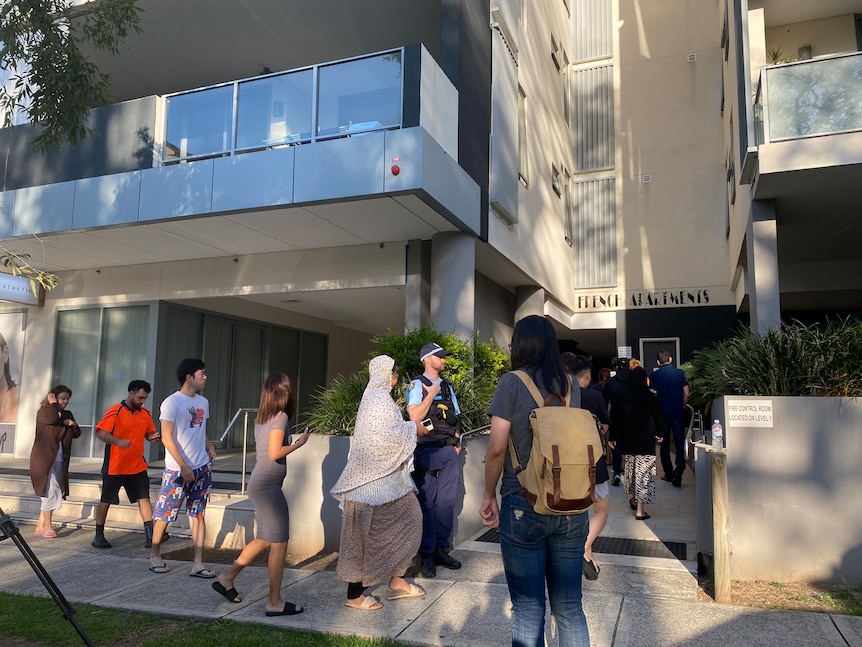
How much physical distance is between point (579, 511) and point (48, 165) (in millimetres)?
11397

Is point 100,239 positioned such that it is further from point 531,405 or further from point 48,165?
point 531,405

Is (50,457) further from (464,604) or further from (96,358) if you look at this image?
(96,358)

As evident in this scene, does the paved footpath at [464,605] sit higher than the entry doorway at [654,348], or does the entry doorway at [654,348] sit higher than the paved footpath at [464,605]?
the entry doorway at [654,348]

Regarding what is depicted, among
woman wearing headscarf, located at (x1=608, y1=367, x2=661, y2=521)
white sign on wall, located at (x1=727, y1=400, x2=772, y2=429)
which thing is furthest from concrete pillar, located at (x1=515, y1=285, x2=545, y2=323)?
white sign on wall, located at (x1=727, y1=400, x2=772, y2=429)

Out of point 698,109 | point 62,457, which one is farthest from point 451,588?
point 698,109

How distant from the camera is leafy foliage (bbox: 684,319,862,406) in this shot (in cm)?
571

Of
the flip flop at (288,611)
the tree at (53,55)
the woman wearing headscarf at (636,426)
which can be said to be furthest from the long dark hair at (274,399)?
the tree at (53,55)

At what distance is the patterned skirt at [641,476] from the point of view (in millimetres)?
7461

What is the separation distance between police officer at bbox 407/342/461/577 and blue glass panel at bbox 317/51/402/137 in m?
4.72

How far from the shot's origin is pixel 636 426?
24.3ft

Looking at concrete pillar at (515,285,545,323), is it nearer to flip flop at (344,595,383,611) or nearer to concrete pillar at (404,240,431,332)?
concrete pillar at (404,240,431,332)

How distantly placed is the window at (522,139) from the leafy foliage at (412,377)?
5.03m

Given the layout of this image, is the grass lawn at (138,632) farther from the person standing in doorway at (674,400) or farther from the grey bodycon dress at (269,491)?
the person standing in doorway at (674,400)

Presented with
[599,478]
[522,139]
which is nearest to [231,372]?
[522,139]
